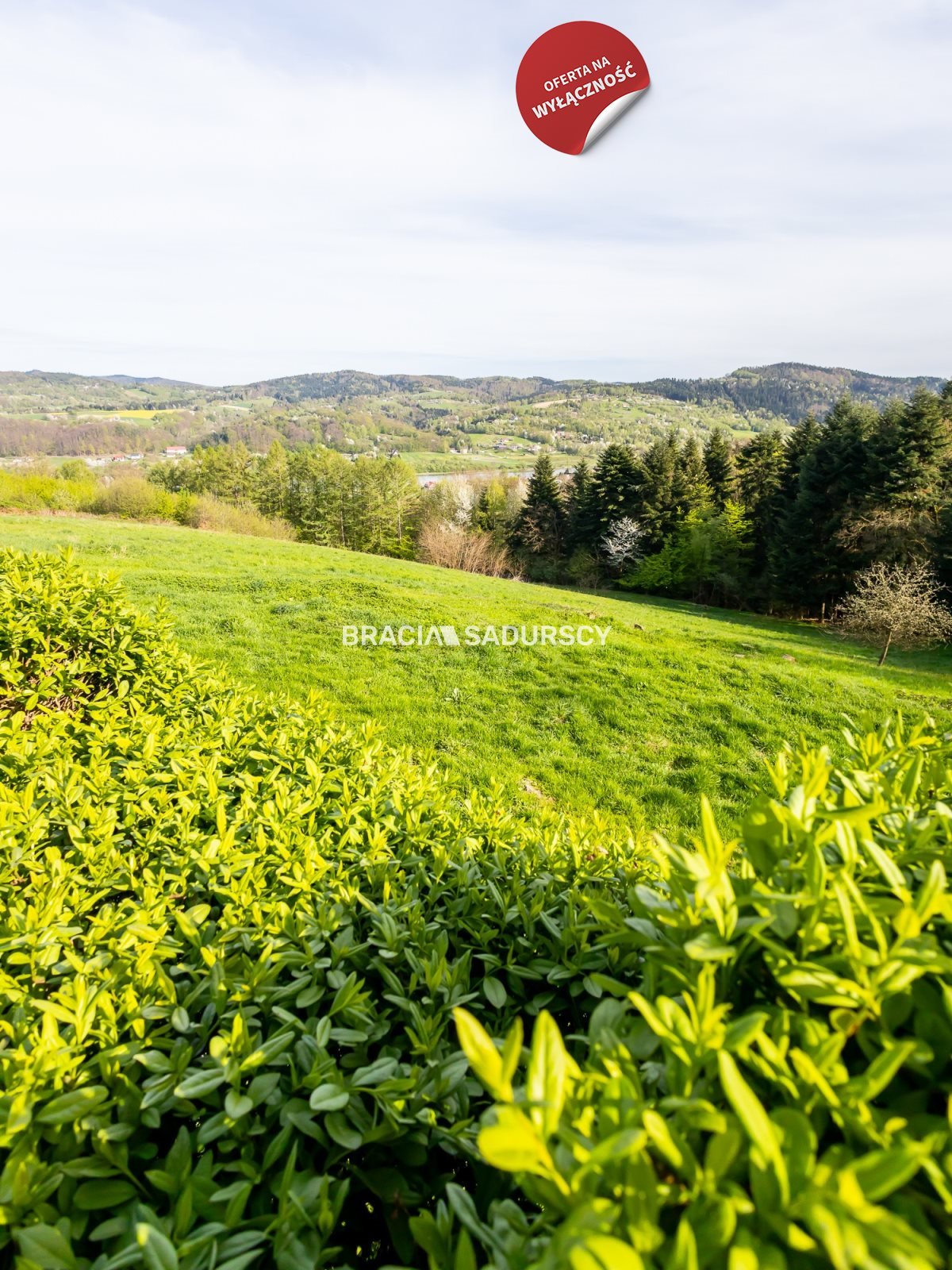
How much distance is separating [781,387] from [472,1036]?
581ft

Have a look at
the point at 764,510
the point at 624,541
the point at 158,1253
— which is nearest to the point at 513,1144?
the point at 158,1253

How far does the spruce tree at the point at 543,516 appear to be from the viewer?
138 feet

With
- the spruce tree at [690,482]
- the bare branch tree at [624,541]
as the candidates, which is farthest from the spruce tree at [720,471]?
the bare branch tree at [624,541]

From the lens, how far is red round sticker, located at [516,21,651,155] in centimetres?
329

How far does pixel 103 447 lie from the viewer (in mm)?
107625

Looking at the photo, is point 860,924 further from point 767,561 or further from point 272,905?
point 767,561

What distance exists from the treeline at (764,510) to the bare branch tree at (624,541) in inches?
2.8

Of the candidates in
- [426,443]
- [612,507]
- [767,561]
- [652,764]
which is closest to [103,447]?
[426,443]

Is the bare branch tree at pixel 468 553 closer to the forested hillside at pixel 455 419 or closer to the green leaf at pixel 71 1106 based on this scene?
the green leaf at pixel 71 1106

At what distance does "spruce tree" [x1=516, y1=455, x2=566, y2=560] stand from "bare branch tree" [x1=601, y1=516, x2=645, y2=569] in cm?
510

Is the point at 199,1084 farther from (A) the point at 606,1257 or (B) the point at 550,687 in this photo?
(B) the point at 550,687

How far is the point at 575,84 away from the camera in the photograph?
3.37m

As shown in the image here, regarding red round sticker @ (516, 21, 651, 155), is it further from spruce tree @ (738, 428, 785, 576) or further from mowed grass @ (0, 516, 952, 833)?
spruce tree @ (738, 428, 785, 576)

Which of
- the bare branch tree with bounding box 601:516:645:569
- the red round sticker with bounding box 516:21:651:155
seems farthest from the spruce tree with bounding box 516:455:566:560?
the red round sticker with bounding box 516:21:651:155
